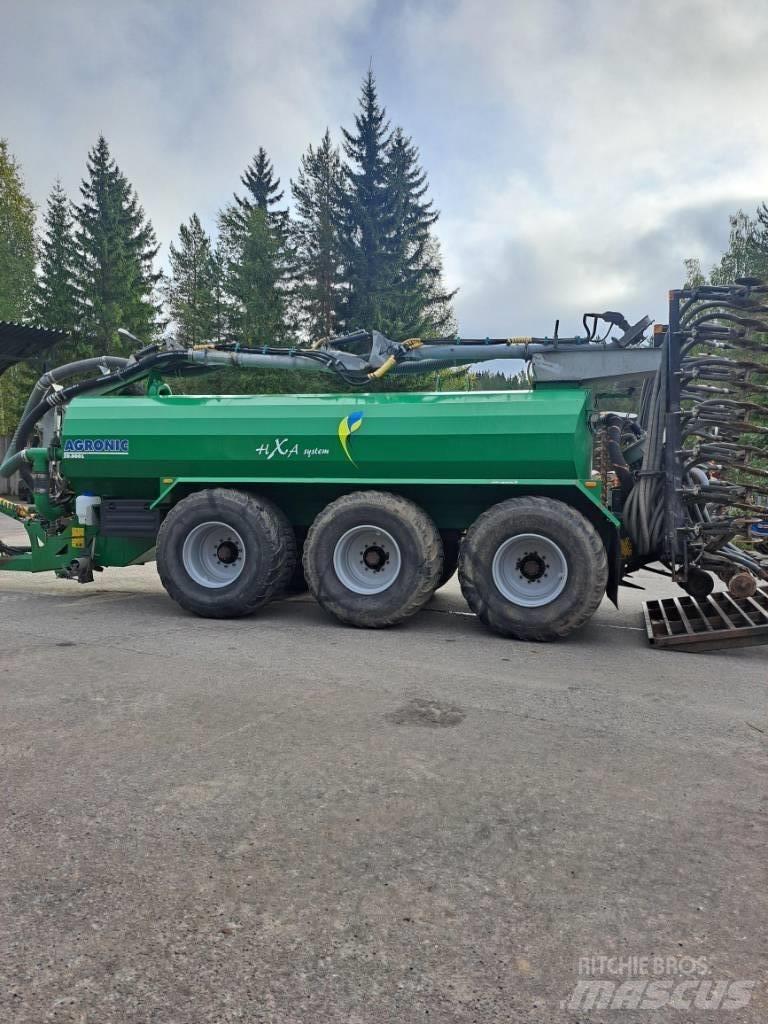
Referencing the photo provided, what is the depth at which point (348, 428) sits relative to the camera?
7.03 meters

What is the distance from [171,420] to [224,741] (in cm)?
450

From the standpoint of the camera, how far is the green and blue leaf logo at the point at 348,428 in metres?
7.02

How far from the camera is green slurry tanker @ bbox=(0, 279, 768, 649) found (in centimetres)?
647

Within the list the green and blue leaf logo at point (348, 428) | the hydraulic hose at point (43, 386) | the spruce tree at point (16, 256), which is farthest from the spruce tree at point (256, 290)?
the green and blue leaf logo at point (348, 428)

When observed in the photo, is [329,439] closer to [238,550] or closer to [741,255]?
[238,550]

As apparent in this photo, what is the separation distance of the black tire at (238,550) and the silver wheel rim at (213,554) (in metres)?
0.03

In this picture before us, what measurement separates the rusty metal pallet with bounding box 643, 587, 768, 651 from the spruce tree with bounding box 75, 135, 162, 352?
91.7 ft

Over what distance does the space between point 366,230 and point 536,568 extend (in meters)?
27.4

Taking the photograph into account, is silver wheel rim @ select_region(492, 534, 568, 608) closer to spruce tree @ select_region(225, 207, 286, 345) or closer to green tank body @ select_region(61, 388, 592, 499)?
green tank body @ select_region(61, 388, 592, 499)

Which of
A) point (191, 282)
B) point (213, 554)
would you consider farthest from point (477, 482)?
point (191, 282)

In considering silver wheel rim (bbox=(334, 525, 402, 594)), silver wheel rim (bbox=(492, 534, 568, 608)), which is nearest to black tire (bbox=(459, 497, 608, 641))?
silver wheel rim (bbox=(492, 534, 568, 608))

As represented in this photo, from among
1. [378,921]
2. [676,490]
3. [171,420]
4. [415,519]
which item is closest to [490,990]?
[378,921]

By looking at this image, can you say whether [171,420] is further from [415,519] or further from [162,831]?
[162,831]

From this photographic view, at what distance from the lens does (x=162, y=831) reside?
9.61 feet
